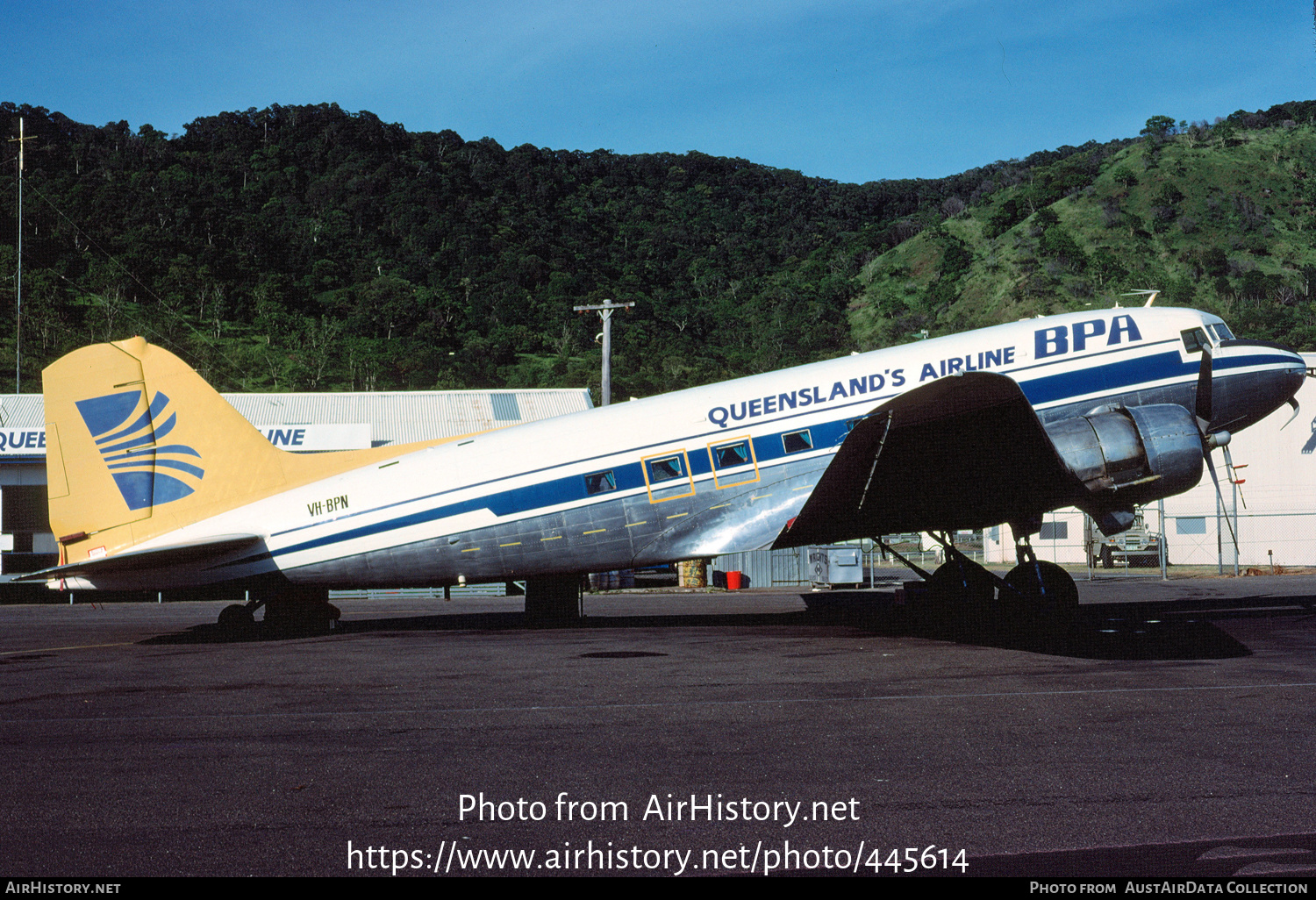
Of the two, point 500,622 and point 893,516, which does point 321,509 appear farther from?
point 893,516

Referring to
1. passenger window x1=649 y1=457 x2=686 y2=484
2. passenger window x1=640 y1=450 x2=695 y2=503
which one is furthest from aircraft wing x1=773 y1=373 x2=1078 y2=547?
passenger window x1=649 y1=457 x2=686 y2=484

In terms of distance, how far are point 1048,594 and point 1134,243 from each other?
451 feet

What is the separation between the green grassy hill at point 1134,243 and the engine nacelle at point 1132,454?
104144mm

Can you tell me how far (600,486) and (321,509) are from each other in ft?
15.7

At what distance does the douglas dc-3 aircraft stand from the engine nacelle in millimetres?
1162

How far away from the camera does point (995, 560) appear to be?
53344mm

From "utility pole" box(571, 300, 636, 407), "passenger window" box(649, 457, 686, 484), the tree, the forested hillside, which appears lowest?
"passenger window" box(649, 457, 686, 484)

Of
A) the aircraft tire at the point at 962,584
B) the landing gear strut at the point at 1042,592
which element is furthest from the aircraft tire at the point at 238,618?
the landing gear strut at the point at 1042,592

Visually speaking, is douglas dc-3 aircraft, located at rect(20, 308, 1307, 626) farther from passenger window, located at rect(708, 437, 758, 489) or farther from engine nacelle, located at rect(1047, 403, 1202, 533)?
engine nacelle, located at rect(1047, 403, 1202, 533)

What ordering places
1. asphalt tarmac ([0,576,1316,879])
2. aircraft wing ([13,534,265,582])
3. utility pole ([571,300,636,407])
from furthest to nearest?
utility pole ([571,300,636,407]), aircraft wing ([13,534,265,582]), asphalt tarmac ([0,576,1316,879])

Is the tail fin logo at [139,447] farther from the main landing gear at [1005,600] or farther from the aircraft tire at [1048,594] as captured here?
the aircraft tire at [1048,594]

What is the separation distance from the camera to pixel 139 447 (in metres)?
16.5

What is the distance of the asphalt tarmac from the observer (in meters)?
5.16
